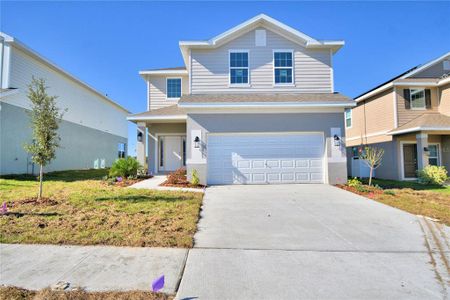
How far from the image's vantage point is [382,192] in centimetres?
947

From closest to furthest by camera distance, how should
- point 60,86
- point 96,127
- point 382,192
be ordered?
1. point 382,192
2. point 60,86
3. point 96,127

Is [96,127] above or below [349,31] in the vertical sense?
below

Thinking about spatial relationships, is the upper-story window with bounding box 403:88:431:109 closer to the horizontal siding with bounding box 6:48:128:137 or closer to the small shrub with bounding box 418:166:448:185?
the small shrub with bounding box 418:166:448:185

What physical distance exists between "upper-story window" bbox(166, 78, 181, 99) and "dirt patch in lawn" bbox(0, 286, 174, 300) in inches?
Answer: 553

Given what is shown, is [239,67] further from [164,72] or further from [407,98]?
[407,98]

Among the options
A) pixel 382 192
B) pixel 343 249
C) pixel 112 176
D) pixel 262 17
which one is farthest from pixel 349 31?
pixel 112 176

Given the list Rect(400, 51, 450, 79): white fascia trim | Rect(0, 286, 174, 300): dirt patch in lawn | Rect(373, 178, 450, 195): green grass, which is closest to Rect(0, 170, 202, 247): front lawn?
Rect(0, 286, 174, 300): dirt patch in lawn

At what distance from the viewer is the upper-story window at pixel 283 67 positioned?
12.5 metres

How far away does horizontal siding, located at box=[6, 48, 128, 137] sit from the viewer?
1329 cm

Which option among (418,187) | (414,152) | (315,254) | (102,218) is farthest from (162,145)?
(414,152)

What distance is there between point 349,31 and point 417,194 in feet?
30.9

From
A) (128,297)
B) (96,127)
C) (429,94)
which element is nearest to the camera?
(128,297)

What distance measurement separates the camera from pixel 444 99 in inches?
574

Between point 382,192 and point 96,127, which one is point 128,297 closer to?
point 382,192
